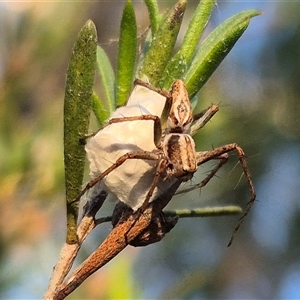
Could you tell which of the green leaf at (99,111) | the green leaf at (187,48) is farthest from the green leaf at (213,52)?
the green leaf at (99,111)

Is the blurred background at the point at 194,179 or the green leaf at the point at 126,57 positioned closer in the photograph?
the green leaf at the point at 126,57

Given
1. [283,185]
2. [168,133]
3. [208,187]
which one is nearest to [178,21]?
[168,133]

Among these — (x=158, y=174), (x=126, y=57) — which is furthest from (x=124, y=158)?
(x=126, y=57)

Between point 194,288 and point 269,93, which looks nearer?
point 194,288

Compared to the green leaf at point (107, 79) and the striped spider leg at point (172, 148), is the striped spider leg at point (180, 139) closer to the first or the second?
the striped spider leg at point (172, 148)

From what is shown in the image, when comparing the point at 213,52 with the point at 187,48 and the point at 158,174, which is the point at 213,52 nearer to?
the point at 187,48

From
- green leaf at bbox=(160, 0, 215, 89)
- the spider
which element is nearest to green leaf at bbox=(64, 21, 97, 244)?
the spider

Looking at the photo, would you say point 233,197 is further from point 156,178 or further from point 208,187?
point 156,178
